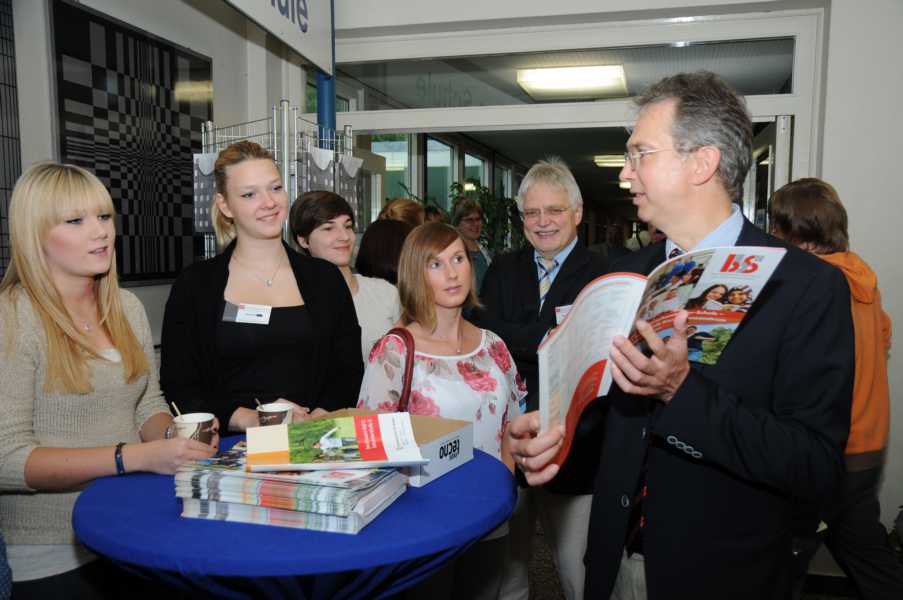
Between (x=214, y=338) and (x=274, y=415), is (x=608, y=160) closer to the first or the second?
(x=214, y=338)

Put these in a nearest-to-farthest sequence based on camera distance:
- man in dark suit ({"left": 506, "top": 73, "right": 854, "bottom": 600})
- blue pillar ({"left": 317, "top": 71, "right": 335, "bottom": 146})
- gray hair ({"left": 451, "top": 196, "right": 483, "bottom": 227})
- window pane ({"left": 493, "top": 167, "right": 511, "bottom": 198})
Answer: man in dark suit ({"left": 506, "top": 73, "right": 854, "bottom": 600})
blue pillar ({"left": 317, "top": 71, "right": 335, "bottom": 146})
gray hair ({"left": 451, "top": 196, "right": 483, "bottom": 227})
window pane ({"left": 493, "top": 167, "right": 511, "bottom": 198})

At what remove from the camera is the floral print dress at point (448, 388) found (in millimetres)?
1951

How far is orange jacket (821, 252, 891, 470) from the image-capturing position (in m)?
2.46

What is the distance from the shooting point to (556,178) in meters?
2.66

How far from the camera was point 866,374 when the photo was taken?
2.48m

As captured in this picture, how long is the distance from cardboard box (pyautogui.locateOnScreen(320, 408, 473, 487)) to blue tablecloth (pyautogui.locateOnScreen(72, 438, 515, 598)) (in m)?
0.06

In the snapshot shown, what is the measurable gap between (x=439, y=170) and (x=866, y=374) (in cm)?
690

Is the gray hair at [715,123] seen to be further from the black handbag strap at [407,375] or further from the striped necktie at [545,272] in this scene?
the striped necktie at [545,272]

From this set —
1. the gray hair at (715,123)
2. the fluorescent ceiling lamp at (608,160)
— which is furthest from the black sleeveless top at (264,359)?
the fluorescent ceiling lamp at (608,160)

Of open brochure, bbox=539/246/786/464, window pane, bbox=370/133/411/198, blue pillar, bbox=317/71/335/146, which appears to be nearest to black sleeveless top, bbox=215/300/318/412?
open brochure, bbox=539/246/786/464

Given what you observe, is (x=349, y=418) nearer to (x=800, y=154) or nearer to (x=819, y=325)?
(x=819, y=325)

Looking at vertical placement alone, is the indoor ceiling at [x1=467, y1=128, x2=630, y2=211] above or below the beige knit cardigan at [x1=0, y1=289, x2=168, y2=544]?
above

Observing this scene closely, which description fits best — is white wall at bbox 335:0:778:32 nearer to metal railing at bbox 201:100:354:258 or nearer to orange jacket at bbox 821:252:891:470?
metal railing at bbox 201:100:354:258

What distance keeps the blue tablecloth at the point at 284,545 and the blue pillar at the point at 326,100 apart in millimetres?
3433
